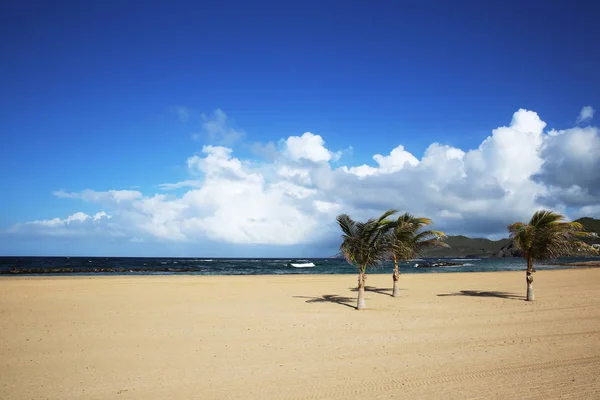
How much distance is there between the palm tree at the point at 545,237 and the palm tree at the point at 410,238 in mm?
4007

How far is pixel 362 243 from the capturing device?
18.3 m

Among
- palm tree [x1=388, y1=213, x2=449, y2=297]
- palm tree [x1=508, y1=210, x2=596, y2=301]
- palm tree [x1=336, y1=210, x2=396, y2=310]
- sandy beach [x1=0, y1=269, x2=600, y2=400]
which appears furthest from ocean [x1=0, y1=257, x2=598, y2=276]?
sandy beach [x1=0, y1=269, x2=600, y2=400]

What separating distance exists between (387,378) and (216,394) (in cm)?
347

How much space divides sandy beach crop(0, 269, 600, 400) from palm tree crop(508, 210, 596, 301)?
288 centimetres

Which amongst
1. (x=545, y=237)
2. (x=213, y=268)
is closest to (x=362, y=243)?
(x=545, y=237)

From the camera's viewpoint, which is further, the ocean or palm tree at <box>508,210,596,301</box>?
the ocean

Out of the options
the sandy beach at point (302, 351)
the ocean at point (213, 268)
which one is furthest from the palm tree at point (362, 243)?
the ocean at point (213, 268)

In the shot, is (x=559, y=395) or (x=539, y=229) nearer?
(x=559, y=395)

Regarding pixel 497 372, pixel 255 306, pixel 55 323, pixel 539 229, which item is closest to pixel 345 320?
pixel 255 306

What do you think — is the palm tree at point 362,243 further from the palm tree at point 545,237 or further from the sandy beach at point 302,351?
→ the palm tree at point 545,237

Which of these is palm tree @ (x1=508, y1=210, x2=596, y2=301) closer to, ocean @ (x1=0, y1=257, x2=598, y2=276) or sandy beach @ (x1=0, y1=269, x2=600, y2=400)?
sandy beach @ (x1=0, y1=269, x2=600, y2=400)

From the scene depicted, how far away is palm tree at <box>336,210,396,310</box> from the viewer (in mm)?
18297

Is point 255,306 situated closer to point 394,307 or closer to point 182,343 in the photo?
point 394,307

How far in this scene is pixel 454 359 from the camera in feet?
30.8
